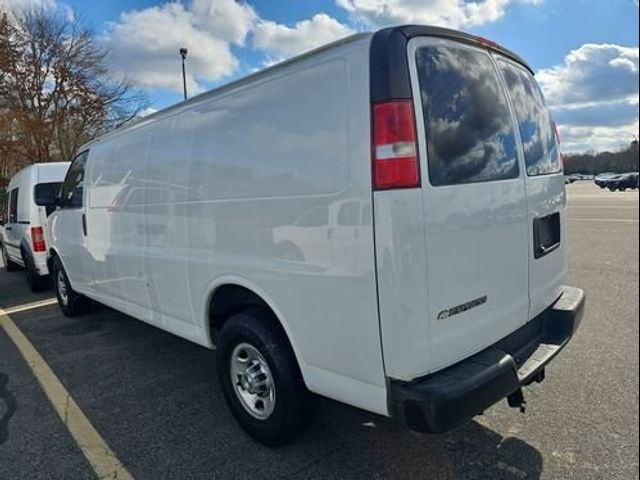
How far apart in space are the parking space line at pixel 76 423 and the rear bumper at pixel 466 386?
5.66 feet

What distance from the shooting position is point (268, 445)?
2.90 metres

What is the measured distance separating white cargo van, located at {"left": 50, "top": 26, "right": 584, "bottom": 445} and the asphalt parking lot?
0.99ft

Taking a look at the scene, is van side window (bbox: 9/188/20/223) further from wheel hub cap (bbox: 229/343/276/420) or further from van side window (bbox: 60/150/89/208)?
wheel hub cap (bbox: 229/343/276/420)

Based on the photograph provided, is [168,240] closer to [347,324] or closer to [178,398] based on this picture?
[178,398]

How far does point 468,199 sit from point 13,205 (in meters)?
9.52

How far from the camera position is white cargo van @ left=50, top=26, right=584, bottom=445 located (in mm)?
2111

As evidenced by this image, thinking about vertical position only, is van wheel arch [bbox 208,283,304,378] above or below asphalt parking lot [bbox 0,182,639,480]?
above

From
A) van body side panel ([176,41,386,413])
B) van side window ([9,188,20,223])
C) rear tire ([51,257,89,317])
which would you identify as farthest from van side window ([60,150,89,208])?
van side window ([9,188,20,223])

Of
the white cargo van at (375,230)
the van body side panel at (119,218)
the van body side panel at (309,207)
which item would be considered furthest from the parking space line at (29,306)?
the van body side panel at (309,207)

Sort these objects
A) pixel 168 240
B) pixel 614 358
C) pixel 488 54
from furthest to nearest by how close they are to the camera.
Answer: pixel 614 358
pixel 168 240
pixel 488 54

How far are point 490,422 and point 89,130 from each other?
2547cm

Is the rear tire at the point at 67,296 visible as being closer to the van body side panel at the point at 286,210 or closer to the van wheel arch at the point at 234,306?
the van body side panel at the point at 286,210

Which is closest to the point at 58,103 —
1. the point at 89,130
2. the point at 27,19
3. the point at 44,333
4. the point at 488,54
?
the point at 89,130

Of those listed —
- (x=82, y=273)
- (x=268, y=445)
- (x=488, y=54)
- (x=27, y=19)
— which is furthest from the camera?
(x=27, y=19)
